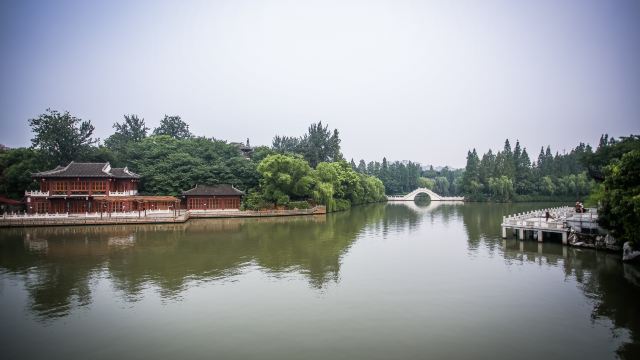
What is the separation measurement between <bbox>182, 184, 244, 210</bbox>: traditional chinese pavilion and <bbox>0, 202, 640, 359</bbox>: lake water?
1898cm

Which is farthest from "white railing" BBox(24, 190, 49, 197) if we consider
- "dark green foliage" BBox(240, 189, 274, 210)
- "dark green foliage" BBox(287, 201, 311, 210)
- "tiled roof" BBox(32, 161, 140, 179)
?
"dark green foliage" BBox(287, 201, 311, 210)

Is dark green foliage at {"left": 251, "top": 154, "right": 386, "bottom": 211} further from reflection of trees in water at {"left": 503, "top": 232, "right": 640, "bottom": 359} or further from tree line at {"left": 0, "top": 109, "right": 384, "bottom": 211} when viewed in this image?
reflection of trees in water at {"left": 503, "top": 232, "right": 640, "bottom": 359}

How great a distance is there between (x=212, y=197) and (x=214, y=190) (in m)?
0.89

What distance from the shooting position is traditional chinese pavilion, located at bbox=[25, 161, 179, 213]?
4222cm

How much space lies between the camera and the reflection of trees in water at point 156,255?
1812 centimetres

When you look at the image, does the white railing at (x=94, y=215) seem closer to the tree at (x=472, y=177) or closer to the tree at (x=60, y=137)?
the tree at (x=60, y=137)

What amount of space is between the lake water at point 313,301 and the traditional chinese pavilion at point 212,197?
1898 cm

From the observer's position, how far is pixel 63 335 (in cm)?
1269

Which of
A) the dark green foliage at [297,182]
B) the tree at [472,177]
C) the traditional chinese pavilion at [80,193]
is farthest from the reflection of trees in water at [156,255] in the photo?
the tree at [472,177]

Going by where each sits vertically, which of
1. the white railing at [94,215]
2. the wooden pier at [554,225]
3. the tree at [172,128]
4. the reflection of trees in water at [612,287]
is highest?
the tree at [172,128]

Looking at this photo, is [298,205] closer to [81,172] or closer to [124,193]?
[124,193]

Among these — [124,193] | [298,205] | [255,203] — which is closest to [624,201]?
[298,205]

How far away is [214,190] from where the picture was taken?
1938 inches

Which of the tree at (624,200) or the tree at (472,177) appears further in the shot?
the tree at (472,177)
